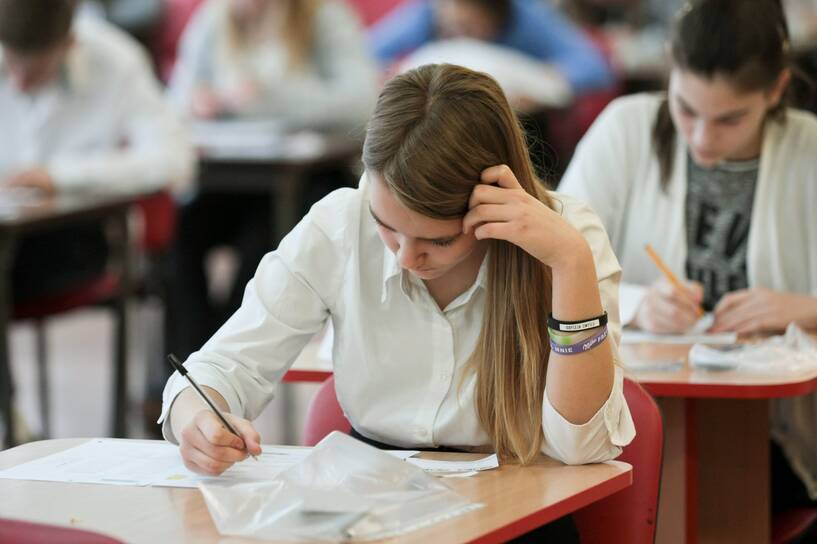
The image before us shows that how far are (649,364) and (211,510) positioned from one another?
0.89 metres

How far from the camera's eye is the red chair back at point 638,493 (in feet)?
5.40

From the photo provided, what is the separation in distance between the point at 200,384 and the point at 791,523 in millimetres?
1093

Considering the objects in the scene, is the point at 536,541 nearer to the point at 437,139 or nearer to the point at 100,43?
the point at 437,139

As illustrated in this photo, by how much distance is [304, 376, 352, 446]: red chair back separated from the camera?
6.10ft

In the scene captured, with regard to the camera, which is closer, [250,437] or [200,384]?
[250,437]

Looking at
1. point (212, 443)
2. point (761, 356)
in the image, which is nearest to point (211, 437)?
point (212, 443)

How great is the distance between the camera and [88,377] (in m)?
4.74

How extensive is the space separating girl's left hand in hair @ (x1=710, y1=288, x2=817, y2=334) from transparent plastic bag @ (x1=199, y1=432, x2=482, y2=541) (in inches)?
37.8

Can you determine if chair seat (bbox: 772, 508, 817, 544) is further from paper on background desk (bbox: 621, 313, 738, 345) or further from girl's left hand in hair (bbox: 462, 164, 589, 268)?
girl's left hand in hair (bbox: 462, 164, 589, 268)

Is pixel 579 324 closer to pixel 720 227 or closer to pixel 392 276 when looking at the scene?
pixel 392 276

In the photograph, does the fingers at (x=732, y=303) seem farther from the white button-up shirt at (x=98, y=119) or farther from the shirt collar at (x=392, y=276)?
the white button-up shirt at (x=98, y=119)

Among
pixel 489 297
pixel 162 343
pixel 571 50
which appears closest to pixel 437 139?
pixel 489 297

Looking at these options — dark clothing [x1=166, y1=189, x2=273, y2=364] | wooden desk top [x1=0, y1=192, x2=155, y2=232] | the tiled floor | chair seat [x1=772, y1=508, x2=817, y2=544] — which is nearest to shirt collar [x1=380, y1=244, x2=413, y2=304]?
chair seat [x1=772, y1=508, x2=817, y2=544]

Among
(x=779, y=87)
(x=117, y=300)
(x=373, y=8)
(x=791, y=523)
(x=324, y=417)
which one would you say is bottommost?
(x=791, y=523)
